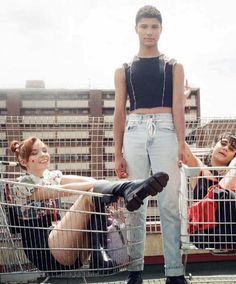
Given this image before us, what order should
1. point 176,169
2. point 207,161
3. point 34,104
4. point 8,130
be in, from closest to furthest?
point 176,169 → point 207,161 → point 8,130 → point 34,104

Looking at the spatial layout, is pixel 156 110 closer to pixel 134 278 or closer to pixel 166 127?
pixel 166 127

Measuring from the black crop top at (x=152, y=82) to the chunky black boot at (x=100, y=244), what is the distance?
2.98ft

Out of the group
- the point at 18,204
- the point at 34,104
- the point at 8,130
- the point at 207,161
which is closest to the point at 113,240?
the point at 18,204

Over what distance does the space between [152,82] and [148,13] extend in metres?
0.46

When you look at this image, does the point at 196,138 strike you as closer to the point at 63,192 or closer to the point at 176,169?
the point at 176,169

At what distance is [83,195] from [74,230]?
0.19 meters

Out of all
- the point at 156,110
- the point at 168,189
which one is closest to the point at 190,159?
the point at 168,189

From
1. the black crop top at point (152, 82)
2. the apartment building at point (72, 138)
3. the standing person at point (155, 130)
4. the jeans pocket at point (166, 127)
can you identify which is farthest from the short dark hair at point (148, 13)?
the apartment building at point (72, 138)

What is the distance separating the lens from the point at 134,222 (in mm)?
2471

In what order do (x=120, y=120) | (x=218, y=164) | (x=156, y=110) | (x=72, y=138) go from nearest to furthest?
1. (x=156, y=110)
2. (x=120, y=120)
3. (x=218, y=164)
4. (x=72, y=138)

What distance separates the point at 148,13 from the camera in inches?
112

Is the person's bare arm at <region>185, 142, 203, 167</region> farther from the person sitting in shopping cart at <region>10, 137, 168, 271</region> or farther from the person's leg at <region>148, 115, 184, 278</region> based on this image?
the person sitting in shopping cart at <region>10, 137, 168, 271</region>

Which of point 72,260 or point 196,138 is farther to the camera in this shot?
point 196,138

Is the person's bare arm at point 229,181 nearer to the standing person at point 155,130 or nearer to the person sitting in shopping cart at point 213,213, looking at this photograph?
the person sitting in shopping cart at point 213,213
